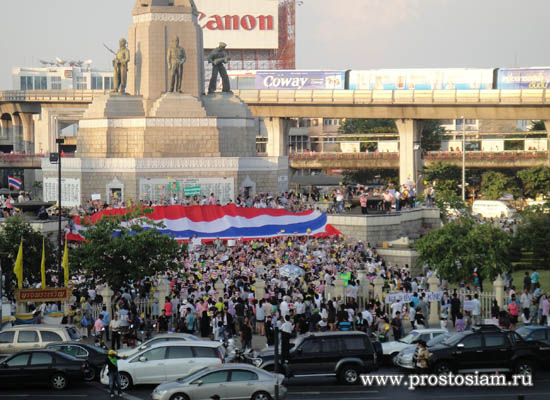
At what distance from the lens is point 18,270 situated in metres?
36.0

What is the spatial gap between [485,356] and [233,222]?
25.9 m

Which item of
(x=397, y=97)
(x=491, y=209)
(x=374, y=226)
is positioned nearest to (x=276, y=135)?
(x=397, y=97)

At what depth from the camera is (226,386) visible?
2377 cm

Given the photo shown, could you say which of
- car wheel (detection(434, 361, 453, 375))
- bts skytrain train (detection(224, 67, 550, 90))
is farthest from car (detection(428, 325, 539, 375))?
bts skytrain train (detection(224, 67, 550, 90))

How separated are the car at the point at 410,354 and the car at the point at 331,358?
47.5 inches

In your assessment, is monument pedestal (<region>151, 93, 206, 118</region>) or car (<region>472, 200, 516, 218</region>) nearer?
monument pedestal (<region>151, 93, 206, 118</region>)

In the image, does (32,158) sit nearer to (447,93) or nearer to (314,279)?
(447,93)

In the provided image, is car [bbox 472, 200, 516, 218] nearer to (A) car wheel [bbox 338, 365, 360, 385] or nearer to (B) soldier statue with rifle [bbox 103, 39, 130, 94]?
(B) soldier statue with rifle [bbox 103, 39, 130, 94]

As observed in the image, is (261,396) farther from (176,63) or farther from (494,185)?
(494,185)

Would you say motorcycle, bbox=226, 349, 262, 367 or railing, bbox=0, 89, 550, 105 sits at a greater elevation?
railing, bbox=0, 89, 550, 105

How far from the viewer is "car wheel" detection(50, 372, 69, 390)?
88.2ft

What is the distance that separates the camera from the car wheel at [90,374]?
90.3ft

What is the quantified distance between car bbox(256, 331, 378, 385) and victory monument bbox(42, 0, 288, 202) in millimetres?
34771

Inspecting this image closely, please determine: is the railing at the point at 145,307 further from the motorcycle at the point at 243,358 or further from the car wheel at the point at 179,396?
the car wheel at the point at 179,396
